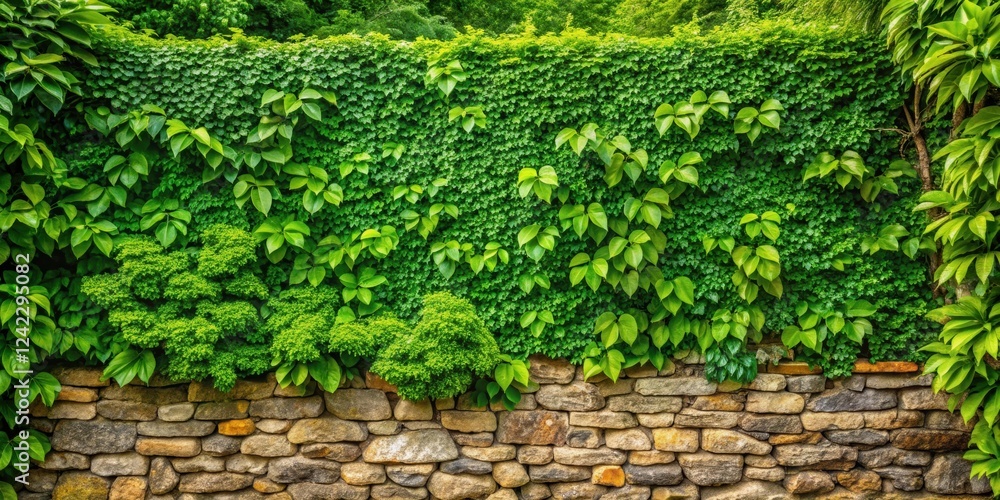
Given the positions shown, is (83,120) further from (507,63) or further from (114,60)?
(507,63)

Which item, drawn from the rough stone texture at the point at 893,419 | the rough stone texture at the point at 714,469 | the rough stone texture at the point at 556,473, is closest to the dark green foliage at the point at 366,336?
the rough stone texture at the point at 556,473

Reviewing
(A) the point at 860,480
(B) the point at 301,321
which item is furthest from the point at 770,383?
(B) the point at 301,321

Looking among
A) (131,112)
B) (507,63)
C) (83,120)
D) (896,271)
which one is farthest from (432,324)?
(896,271)

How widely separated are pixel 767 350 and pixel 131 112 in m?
3.85

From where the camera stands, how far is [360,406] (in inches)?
146

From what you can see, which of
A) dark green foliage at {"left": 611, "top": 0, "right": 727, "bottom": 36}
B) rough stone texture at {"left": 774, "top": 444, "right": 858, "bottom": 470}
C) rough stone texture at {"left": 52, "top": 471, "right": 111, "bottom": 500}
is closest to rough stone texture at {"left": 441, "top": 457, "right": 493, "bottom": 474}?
rough stone texture at {"left": 774, "top": 444, "right": 858, "bottom": 470}

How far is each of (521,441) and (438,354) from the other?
770 millimetres

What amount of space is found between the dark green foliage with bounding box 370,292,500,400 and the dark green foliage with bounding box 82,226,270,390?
0.77 metres

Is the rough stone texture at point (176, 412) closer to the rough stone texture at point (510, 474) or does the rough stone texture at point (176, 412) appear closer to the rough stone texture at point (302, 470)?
the rough stone texture at point (302, 470)

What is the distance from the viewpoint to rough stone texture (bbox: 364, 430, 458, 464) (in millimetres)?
3672

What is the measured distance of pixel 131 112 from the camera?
3629 mm

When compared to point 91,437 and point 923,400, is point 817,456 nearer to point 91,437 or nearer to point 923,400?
point 923,400
